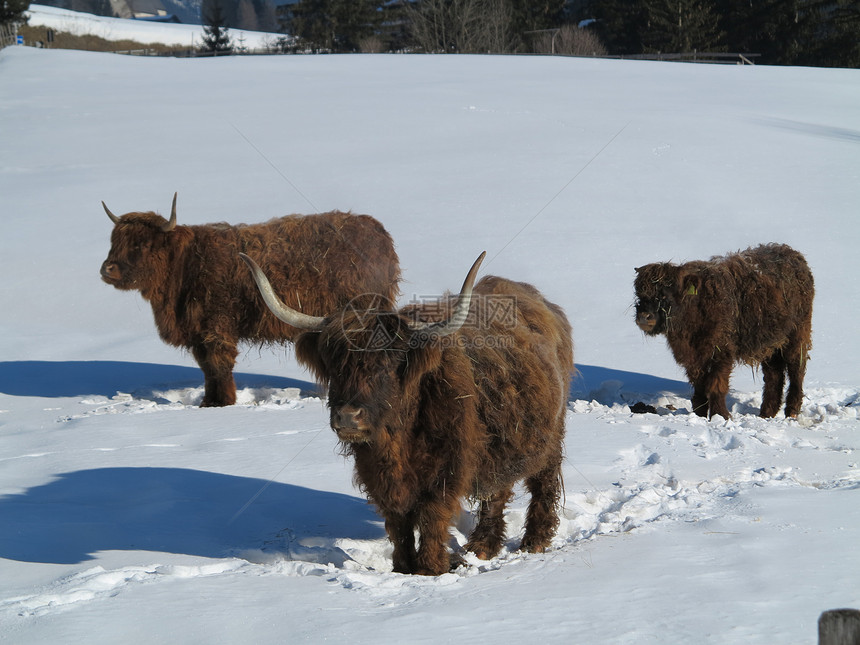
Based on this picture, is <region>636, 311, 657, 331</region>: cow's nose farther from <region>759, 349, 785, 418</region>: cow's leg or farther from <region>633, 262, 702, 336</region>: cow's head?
<region>759, 349, 785, 418</region>: cow's leg

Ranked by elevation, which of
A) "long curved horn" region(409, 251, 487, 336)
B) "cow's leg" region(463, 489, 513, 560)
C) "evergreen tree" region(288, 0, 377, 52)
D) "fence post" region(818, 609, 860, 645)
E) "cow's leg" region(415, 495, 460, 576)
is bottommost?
"cow's leg" region(463, 489, 513, 560)

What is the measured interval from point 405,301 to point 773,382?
13.6 ft

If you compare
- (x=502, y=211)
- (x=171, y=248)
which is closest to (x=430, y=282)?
(x=502, y=211)

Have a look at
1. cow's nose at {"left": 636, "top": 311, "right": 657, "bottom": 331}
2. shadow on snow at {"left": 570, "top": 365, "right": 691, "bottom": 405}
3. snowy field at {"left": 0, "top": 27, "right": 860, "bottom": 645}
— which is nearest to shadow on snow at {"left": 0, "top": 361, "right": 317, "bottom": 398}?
snowy field at {"left": 0, "top": 27, "right": 860, "bottom": 645}

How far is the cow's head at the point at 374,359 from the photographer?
11.3 ft

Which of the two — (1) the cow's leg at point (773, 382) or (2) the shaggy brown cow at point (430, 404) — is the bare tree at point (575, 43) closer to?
(1) the cow's leg at point (773, 382)

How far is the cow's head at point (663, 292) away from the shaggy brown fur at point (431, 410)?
3.43m

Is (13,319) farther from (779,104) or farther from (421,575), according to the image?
(779,104)

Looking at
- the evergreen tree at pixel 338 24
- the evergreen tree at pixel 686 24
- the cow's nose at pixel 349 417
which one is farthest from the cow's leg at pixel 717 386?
the evergreen tree at pixel 338 24

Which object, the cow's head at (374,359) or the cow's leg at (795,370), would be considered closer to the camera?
the cow's head at (374,359)

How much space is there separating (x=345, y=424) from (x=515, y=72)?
2266cm

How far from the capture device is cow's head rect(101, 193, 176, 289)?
24.6 ft

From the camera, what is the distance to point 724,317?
717 cm

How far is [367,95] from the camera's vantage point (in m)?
20.9
